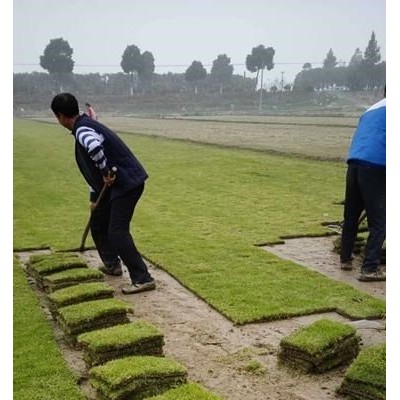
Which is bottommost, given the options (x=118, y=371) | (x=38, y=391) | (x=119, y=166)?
(x=38, y=391)

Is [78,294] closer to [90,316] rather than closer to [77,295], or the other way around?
[77,295]

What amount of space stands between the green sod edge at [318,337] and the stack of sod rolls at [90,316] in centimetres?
160

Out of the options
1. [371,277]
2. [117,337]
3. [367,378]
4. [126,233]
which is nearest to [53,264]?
[126,233]

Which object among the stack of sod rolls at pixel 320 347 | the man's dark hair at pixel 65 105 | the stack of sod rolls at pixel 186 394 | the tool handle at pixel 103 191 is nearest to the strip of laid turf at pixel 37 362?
the stack of sod rolls at pixel 186 394

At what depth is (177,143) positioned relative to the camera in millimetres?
31047

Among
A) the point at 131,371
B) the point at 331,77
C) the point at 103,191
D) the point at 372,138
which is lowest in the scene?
the point at 131,371

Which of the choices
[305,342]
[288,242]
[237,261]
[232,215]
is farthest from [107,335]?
[232,215]

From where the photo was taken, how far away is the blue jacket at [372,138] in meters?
6.59

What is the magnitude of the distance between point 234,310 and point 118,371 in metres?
2.10

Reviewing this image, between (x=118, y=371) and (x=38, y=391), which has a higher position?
(x=118, y=371)

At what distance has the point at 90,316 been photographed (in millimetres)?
5215

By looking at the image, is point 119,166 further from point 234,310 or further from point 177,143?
point 177,143

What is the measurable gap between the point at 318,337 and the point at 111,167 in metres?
3.10

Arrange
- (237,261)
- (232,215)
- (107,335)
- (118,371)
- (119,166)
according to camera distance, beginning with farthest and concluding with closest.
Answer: (232,215) → (237,261) → (119,166) → (107,335) → (118,371)
